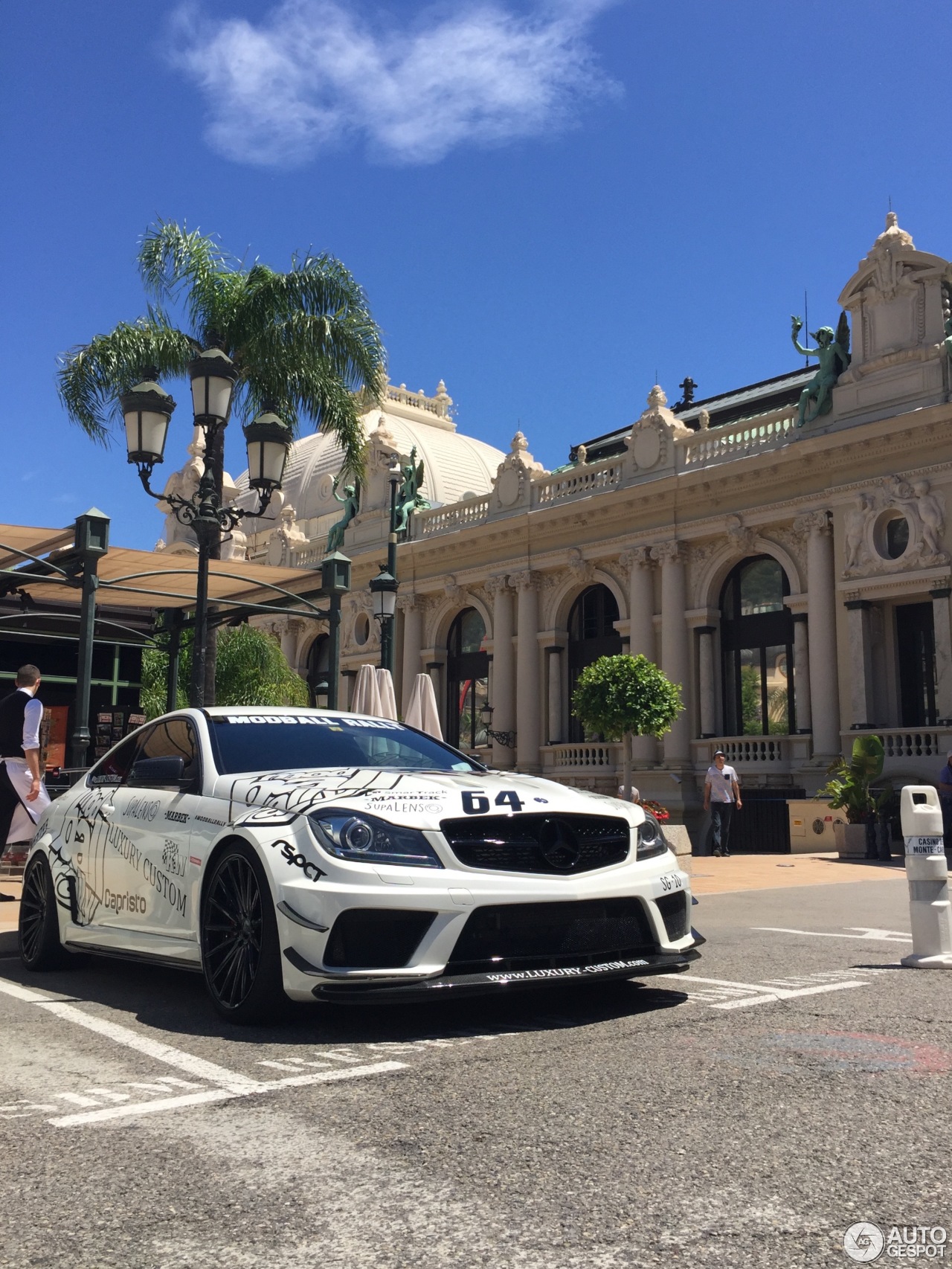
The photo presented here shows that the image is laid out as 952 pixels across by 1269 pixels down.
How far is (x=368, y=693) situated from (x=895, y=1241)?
578 inches

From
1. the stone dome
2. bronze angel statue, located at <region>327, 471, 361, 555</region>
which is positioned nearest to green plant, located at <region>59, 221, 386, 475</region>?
bronze angel statue, located at <region>327, 471, 361, 555</region>

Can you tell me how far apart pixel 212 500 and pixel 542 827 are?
31.1 feet

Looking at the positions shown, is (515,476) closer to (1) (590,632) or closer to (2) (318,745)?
(1) (590,632)

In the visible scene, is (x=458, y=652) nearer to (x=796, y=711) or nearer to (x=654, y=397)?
(x=654, y=397)

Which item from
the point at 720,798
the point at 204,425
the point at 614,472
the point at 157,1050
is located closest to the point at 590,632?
the point at 614,472

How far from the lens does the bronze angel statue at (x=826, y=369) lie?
90.1 feet

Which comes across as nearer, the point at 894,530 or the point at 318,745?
the point at 318,745

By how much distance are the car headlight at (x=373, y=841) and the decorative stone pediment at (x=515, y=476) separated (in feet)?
102

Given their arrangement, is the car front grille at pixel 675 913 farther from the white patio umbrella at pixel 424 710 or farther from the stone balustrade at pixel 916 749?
the stone balustrade at pixel 916 749

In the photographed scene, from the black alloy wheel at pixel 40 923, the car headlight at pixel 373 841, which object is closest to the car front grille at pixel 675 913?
the car headlight at pixel 373 841

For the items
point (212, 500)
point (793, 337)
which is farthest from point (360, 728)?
point (793, 337)

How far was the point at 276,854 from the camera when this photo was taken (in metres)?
5.01

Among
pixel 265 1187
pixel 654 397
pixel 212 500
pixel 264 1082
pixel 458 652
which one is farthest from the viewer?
pixel 458 652

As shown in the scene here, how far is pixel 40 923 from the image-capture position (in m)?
7.16
